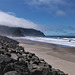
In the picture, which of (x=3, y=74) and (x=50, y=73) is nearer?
(x=3, y=74)

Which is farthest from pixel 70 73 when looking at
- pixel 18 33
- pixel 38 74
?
pixel 18 33

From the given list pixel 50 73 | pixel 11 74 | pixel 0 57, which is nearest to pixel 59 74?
pixel 50 73

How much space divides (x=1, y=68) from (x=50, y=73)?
206 cm

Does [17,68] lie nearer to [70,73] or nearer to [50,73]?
[50,73]

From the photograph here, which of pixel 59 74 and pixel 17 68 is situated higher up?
pixel 17 68

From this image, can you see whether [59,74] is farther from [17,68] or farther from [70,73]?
[17,68]

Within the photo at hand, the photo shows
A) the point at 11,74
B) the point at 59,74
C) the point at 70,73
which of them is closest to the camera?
the point at 11,74

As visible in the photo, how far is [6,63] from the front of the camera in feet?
17.5

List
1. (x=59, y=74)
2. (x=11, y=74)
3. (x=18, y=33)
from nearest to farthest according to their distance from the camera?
(x=11, y=74) → (x=59, y=74) → (x=18, y=33)

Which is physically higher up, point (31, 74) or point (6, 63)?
point (6, 63)

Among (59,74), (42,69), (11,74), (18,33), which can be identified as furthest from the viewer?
(18,33)

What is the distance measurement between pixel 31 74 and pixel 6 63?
1.17 metres

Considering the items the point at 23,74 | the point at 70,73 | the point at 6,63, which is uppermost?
the point at 6,63

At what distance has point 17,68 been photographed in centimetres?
507
